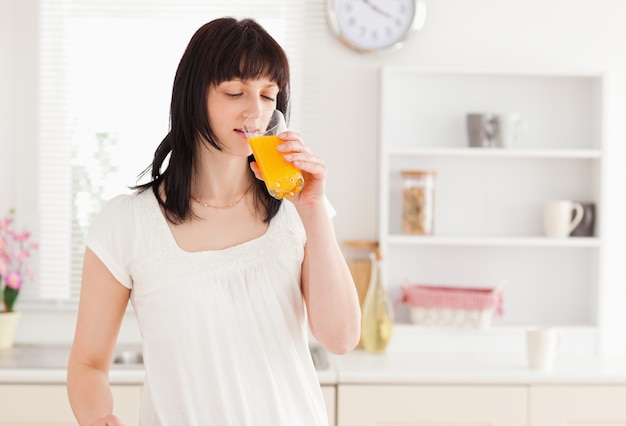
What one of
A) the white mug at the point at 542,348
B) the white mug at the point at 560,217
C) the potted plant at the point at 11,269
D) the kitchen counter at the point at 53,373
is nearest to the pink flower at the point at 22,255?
the potted plant at the point at 11,269

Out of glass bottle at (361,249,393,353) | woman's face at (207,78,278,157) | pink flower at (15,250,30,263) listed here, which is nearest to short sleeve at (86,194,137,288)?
woman's face at (207,78,278,157)

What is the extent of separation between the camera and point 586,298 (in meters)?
3.11

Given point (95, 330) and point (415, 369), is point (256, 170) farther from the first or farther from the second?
point (415, 369)

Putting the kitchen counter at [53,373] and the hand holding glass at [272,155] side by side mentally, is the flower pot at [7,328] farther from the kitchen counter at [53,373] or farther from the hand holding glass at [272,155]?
the hand holding glass at [272,155]

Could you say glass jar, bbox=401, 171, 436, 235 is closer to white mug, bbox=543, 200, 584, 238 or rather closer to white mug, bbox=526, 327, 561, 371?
white mug, bbox=543, 200, 584, 238

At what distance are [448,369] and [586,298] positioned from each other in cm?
78

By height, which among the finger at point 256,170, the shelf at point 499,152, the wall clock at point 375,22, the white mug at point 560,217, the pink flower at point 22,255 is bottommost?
the pink flower at point 22,255

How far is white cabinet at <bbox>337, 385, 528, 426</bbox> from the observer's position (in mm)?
2514

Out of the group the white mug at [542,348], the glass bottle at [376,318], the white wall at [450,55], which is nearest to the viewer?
the white mug at [542,348]

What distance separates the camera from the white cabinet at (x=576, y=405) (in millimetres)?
2557

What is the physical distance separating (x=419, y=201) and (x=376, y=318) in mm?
441

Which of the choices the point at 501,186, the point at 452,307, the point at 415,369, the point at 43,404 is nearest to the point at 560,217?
the point at 501,186

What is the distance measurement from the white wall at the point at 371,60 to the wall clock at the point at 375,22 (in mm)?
47

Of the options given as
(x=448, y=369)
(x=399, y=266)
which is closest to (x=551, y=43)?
(x=399, y=266)
